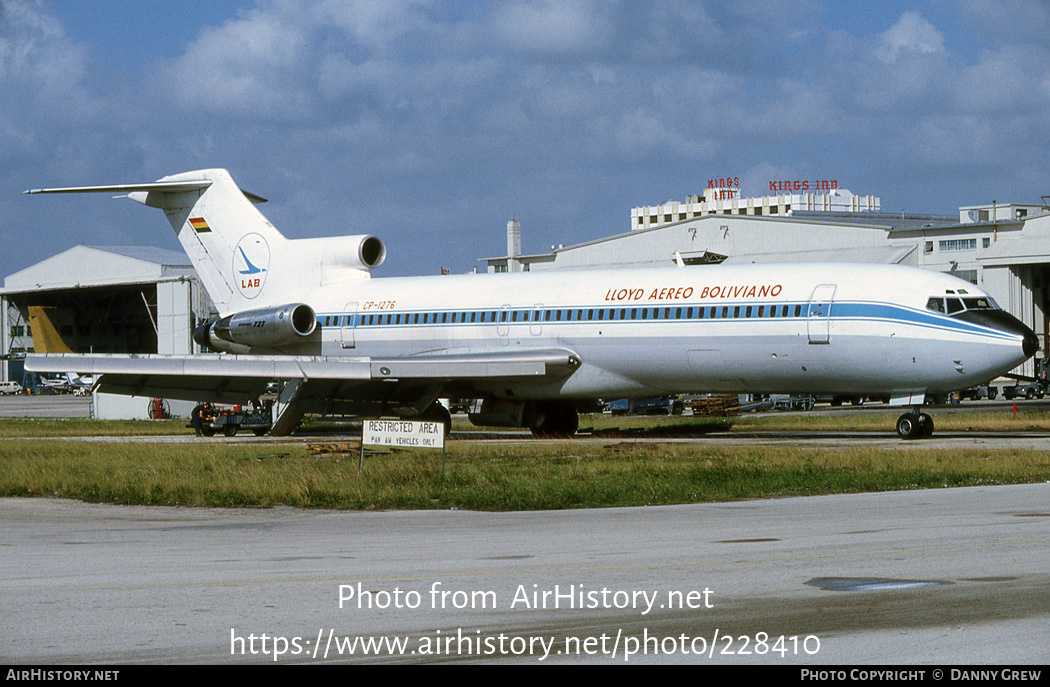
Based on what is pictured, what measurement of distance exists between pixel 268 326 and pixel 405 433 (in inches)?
744

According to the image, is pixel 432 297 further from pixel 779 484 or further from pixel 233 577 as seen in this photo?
pixel 233 577

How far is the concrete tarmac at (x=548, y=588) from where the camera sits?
791cm

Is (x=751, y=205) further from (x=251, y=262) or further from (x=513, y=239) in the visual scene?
(x=251, y=262)

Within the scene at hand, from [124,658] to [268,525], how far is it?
785 centimetres

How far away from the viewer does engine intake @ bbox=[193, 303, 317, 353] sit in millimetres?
38031

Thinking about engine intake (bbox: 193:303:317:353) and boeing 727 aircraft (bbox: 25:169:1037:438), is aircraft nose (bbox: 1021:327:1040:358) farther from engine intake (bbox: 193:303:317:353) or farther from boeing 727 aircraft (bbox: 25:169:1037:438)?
engine intake (bbox: 193:303:317:353)

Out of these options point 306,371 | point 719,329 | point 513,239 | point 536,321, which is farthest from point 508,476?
point 513,239

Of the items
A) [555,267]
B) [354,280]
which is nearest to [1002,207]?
[555,267]

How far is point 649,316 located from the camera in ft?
103

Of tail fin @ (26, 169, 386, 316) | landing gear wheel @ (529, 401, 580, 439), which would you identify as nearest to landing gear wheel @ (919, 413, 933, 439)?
landing gear wheel @ (529, 401, 580, 439)

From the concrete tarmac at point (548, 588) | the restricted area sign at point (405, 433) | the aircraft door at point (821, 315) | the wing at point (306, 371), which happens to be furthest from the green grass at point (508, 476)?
the wing at point (306, 371)

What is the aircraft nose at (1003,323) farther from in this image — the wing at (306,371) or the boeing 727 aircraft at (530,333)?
the wing at (306,371)

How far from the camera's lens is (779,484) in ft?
62.6

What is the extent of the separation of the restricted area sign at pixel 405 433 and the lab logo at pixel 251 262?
2026cm
